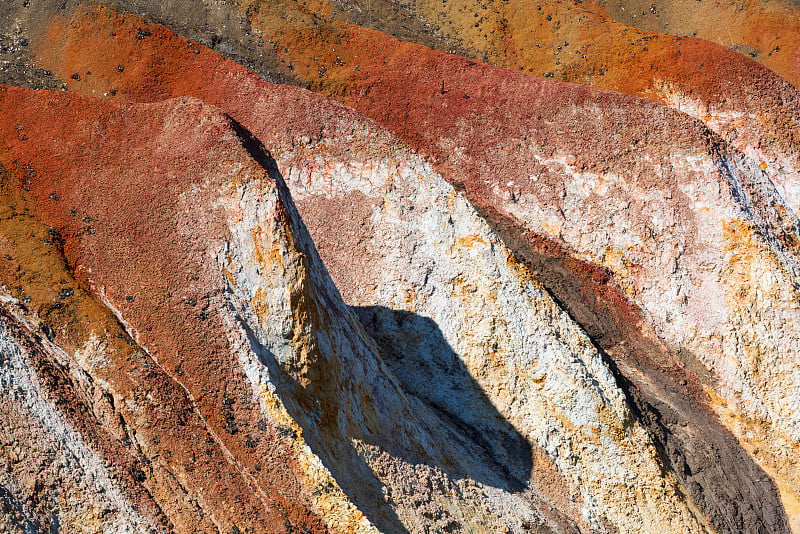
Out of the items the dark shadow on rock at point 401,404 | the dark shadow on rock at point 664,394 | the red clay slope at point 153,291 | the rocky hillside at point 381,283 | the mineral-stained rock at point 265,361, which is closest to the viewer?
the red clay slope at point 153,291

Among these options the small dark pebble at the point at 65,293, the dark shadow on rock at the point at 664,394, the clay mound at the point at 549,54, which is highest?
the clay mound at the point at 549,54

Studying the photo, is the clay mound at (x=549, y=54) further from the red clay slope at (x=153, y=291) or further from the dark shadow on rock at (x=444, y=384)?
the dark shadow on rock at (x=444, y=384)

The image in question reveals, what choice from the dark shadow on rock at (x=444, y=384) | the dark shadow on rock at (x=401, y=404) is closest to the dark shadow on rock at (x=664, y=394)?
the dark shadow on rock at (x=444, y=384)

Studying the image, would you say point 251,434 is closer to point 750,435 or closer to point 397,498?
point 397,498

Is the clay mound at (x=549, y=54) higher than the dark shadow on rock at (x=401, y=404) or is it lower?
higher

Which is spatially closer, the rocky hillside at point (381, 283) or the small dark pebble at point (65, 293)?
the rocky hillside at point (381, 283)

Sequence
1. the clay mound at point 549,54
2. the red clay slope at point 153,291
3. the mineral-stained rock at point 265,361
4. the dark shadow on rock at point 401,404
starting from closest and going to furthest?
the red clay slope at point 153,291, the mineral-stained rock at point 265,361, the dark shadow on rock at point 401,404, the clay mound at point 549,54
